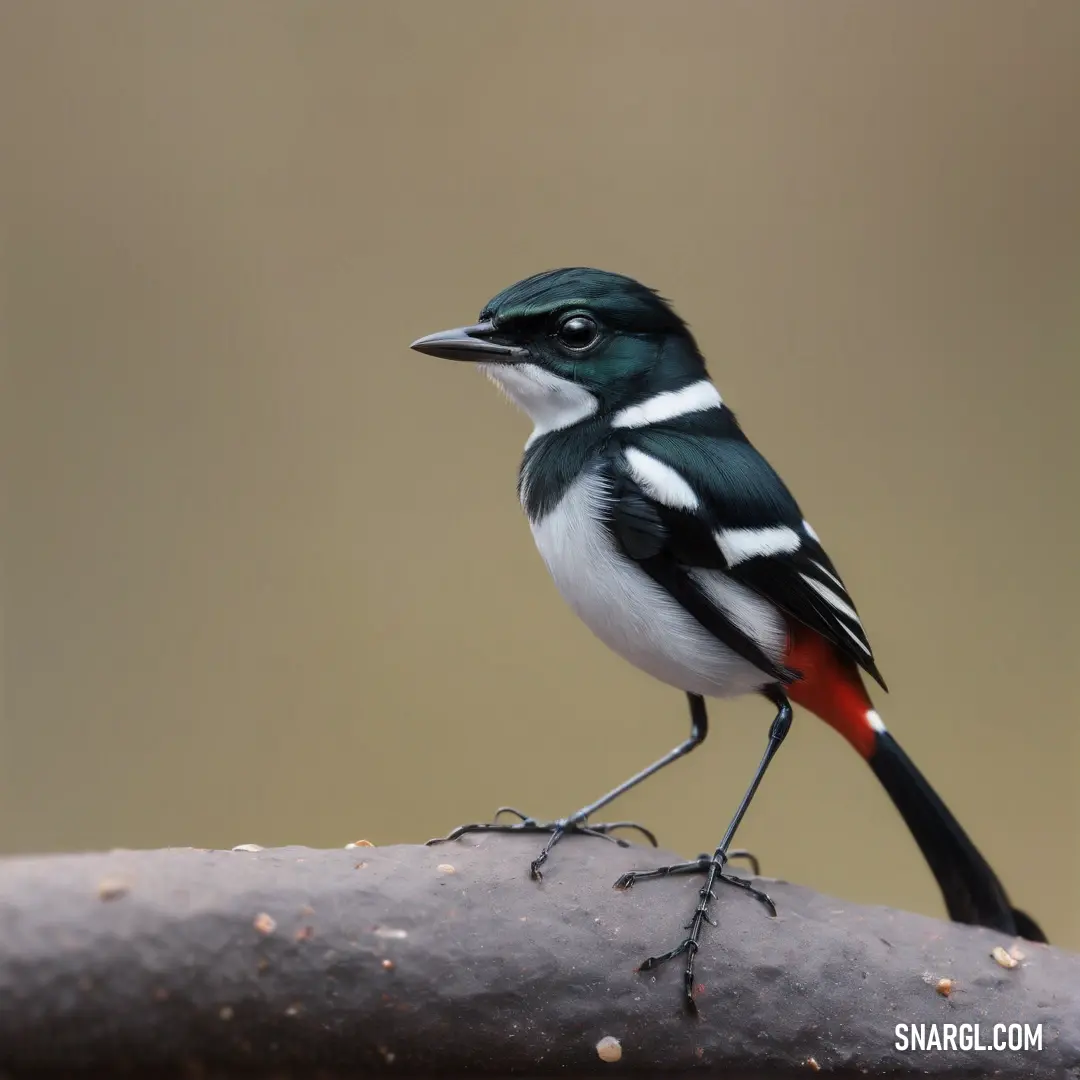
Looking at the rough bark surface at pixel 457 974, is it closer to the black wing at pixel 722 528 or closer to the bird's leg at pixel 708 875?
the bird's leg at pixel 708 875

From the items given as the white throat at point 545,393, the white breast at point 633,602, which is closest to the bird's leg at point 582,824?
the white breast at point 633,602

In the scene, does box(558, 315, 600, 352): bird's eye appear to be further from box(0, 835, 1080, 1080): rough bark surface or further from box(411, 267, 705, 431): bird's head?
box(0, 835, 1080, 1080): rough bark surface

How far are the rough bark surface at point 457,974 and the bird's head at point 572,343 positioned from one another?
0.54 m

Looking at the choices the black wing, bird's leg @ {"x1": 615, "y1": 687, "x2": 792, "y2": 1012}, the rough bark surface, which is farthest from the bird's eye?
the rough bark surface

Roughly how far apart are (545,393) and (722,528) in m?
0.28

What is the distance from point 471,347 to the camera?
4.64 ft

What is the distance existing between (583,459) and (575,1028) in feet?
2.08

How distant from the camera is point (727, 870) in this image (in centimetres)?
139

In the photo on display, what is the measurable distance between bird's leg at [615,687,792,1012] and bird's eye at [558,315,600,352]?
1.61 feet

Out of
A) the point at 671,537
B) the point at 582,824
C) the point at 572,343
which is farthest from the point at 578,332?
the point at 582,824

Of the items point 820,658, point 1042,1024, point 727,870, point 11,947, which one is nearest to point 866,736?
point 820,658

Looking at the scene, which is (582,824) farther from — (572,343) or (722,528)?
(572,343)

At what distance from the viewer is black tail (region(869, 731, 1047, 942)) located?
1494mm

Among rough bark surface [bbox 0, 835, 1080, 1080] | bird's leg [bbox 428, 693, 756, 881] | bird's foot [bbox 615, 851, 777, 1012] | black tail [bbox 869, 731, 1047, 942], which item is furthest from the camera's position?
black tail [bbox 869, 731, 1047, 942]
